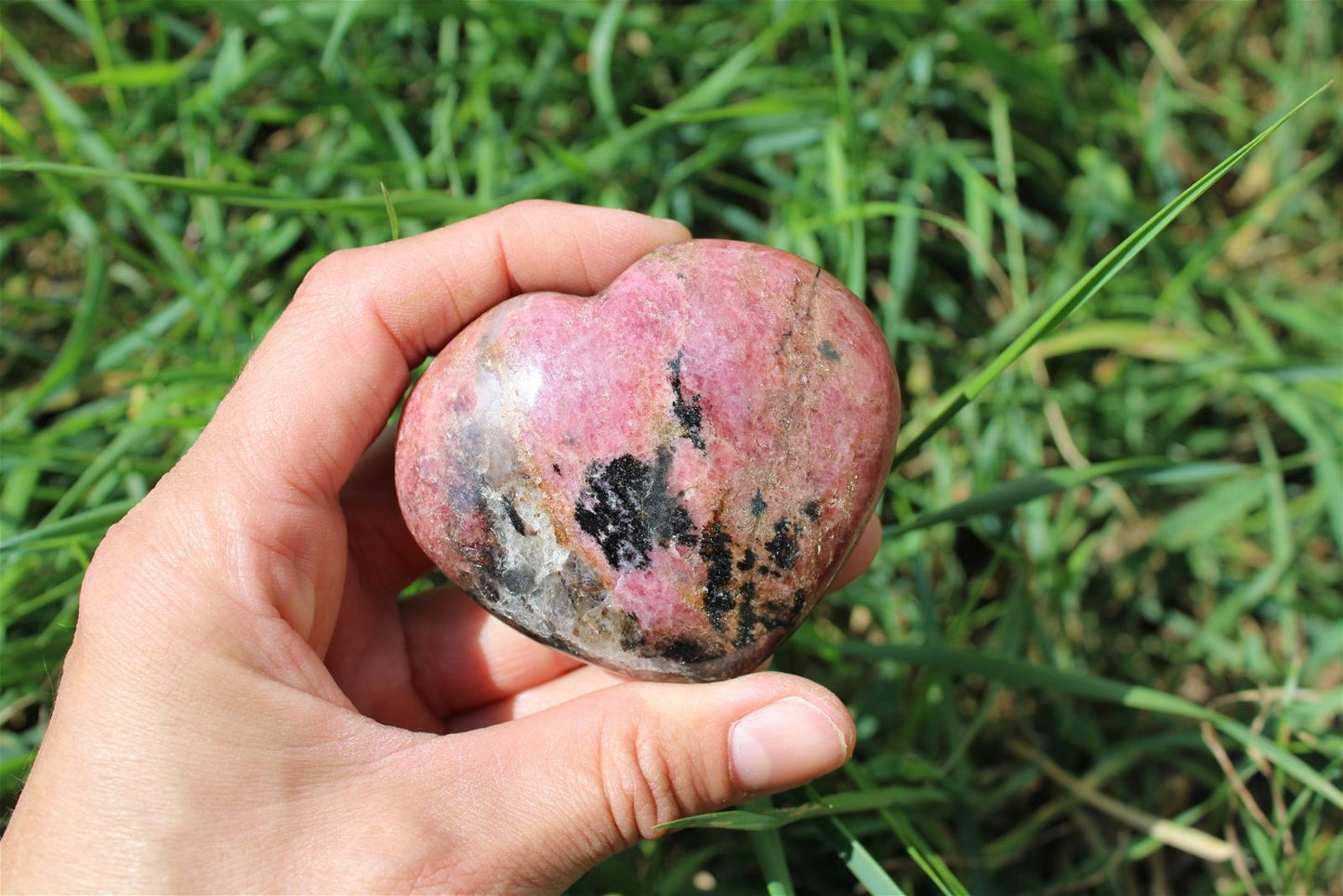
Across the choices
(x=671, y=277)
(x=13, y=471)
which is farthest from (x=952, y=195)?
(x=13, y=471)

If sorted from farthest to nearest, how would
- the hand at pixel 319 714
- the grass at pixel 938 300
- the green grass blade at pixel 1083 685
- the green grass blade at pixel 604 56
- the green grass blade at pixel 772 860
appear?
the green grass blade at pixel 604 56 < the grass at pixel 938 300 < the green grass blade at pixel 1083 685 < the green grass blade at pixel 772 860 < the hand at pixel 319 714

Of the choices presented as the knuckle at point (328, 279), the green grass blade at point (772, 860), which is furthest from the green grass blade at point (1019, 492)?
the knuckle at point (328, 279)

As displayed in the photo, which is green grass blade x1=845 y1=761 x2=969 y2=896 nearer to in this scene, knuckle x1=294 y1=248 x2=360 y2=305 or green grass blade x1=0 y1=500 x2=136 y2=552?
knuckle x1=294 y1=248 x2=360 y2=305

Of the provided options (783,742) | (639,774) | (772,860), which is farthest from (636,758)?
(772,860)

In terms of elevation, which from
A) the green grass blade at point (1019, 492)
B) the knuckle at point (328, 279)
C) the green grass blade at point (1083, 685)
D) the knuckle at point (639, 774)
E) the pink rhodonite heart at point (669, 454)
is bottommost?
the green grass blade at point (1083, 685)

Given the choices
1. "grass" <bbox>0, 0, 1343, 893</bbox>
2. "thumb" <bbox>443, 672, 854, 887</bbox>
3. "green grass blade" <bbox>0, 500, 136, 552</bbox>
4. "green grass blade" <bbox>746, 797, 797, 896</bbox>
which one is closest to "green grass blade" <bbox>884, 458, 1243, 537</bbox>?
"grass" <bbox>0, 0, 1343, 893</bbox>

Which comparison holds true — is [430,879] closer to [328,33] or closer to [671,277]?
[671,277]

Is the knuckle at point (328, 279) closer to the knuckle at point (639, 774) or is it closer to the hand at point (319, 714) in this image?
the hand at point (319, 714)

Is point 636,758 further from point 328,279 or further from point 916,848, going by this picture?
point 328,279
